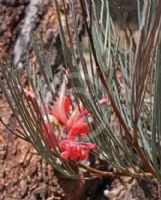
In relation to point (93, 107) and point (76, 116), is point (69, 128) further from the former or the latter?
point (93, 107)

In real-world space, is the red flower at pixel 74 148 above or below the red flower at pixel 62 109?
below

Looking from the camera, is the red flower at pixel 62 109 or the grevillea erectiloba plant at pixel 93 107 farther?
the red flower at pixel 62 109

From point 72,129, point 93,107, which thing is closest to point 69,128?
point 72,129

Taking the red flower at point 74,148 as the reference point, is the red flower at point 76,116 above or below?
above

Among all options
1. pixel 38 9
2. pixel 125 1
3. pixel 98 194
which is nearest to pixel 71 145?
pixel 98 194

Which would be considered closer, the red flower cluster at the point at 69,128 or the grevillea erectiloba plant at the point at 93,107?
the grevillea erectiloba plant at the point at 93,107

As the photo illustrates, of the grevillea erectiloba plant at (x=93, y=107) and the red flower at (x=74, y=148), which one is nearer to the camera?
the grevillea erectiloba plant at (x=93, y=107)
